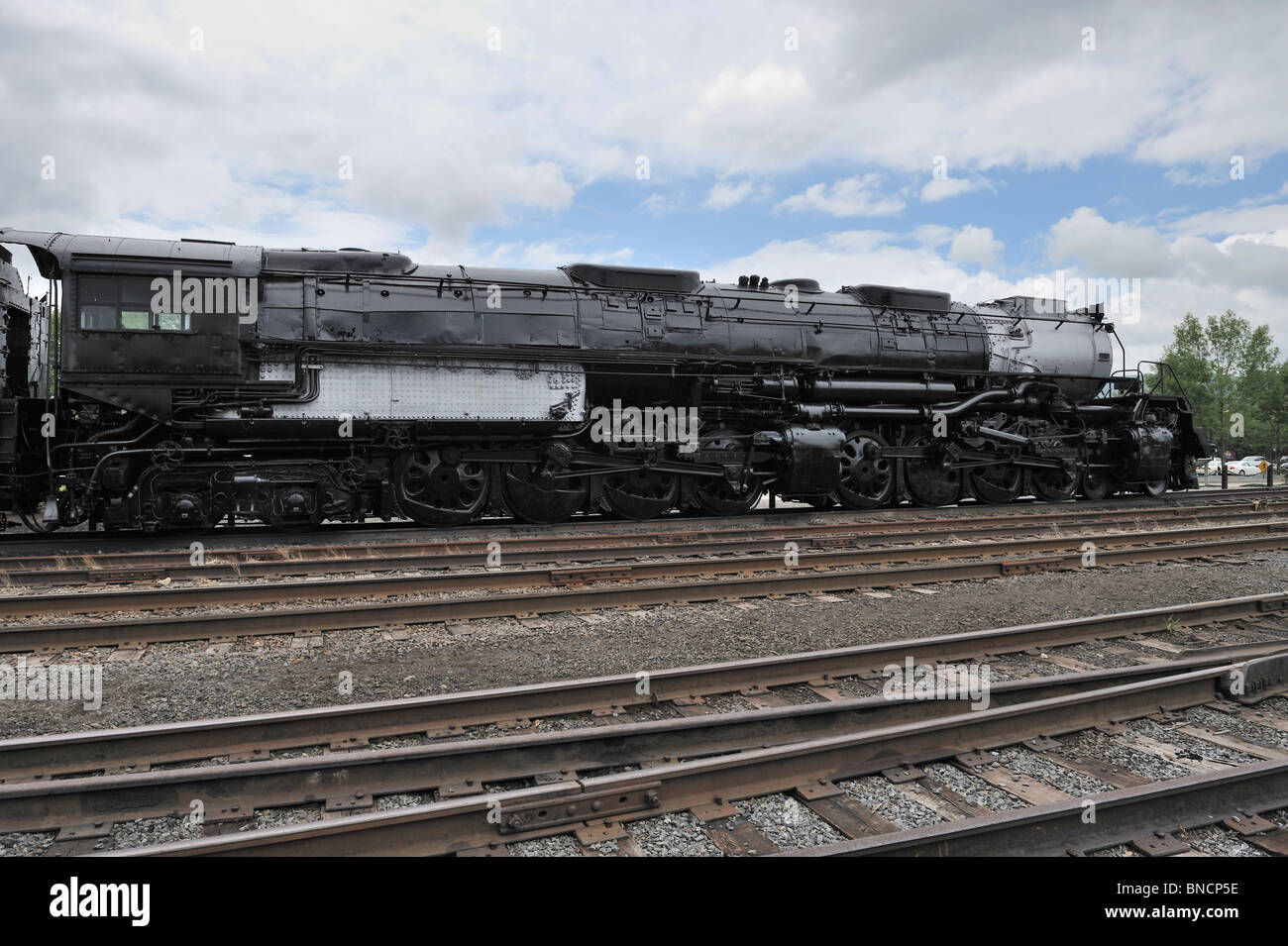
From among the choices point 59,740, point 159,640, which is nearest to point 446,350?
point 159,640

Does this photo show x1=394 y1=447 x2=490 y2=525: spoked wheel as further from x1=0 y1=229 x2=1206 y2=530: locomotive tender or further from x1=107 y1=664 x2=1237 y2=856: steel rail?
x1=107 y1=664 x2=1237 y2=856: steel rail

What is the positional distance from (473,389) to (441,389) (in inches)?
17.5

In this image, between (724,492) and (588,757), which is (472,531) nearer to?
(724,492)

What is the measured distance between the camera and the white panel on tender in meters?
10.6

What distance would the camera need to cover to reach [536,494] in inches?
471

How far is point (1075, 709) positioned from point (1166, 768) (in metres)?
0.51

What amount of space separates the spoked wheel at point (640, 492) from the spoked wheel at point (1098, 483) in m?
9.67

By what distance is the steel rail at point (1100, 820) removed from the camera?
9.61ft

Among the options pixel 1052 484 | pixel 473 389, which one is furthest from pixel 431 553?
pixel 1052 484

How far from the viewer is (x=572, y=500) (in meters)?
12.2

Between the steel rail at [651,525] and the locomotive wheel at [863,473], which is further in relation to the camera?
the locomotive wheel at [863,473]
